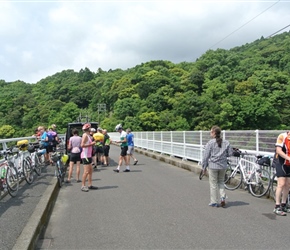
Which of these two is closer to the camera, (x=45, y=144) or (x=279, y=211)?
(x=279, y=211)

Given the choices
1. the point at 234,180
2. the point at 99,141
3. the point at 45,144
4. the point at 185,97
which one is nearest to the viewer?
the point at 234,180

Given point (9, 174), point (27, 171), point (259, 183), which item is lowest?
point (259, 183)

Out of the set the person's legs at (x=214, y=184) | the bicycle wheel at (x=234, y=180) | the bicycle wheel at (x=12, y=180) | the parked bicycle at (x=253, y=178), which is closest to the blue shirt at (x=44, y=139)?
the bicycle wheel at (x=12, y=180)

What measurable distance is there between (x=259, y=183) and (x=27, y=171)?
6517 mm

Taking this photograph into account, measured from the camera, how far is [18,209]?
7148mm

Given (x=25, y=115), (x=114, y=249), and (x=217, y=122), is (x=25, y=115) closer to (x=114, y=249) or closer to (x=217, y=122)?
(x=217, y=122)

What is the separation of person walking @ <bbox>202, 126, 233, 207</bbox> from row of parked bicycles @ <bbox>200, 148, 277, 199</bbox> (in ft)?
4.08

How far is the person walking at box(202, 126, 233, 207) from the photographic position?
7742 mm

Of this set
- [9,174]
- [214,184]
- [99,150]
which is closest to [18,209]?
[9,174]

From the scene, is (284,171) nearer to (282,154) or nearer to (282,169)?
(282,169)

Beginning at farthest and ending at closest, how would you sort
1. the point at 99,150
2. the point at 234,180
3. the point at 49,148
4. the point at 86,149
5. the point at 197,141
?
1. the point at 99,150
2. the point at 197,141
3. the point at 49,148
4. the point at 234,180
5. the point at 86,149

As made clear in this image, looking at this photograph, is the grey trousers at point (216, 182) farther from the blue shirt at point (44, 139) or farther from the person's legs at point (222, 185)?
the blue shirt at point (44, 139)

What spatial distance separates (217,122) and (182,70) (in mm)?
44013

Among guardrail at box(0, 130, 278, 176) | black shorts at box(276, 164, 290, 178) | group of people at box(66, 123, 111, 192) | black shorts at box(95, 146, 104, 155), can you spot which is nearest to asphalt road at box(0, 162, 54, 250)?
group of people at box(66, 123, 111, 192)
